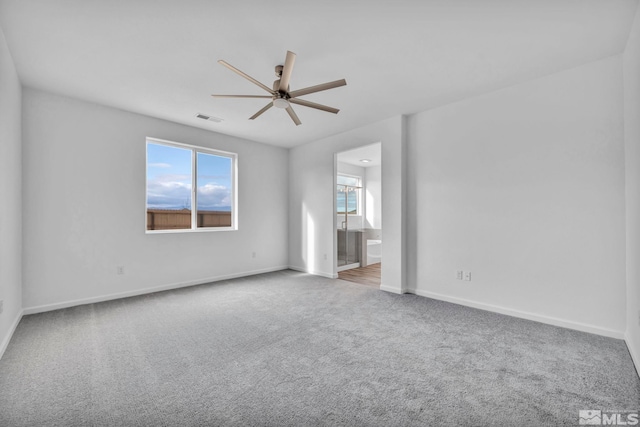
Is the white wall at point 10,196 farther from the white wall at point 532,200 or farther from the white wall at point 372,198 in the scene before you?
the white wall at point 372,198

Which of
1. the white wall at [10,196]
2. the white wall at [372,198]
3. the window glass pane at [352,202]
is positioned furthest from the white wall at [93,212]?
the white wall at [372,198]

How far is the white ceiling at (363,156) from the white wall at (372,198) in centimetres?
24

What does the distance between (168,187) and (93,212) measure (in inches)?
42.1

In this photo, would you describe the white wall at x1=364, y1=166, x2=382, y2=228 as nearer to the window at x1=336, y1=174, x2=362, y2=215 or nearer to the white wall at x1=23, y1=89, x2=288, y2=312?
the window at x1=336, y1=174, x2=362, y2=215

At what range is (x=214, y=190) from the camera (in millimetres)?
5094

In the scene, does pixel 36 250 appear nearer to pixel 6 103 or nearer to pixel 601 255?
pixel 6 103

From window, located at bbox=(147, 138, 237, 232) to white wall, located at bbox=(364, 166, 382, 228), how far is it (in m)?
4.25

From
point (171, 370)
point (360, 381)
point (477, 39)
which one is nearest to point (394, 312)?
point (360, 381)

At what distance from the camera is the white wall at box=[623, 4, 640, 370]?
84.3 inches

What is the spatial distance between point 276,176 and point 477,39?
4.26 m

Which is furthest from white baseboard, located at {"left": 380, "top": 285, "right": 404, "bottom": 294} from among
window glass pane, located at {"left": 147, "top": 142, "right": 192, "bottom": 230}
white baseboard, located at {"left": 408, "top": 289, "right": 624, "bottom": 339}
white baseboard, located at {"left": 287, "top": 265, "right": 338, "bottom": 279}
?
window glass pane, located at {"left": 147, "top": 142, "right": 192, "bottom": 230}

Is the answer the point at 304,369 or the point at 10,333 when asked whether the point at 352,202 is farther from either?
the point at 10,333

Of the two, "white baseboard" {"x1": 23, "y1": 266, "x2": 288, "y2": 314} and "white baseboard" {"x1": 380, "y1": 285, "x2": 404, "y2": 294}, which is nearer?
"white baseboard" {"x1": 23, "y1": 266, "x2": 288, "y2": 314}

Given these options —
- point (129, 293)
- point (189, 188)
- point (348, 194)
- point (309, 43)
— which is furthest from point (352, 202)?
point (309, 43)
